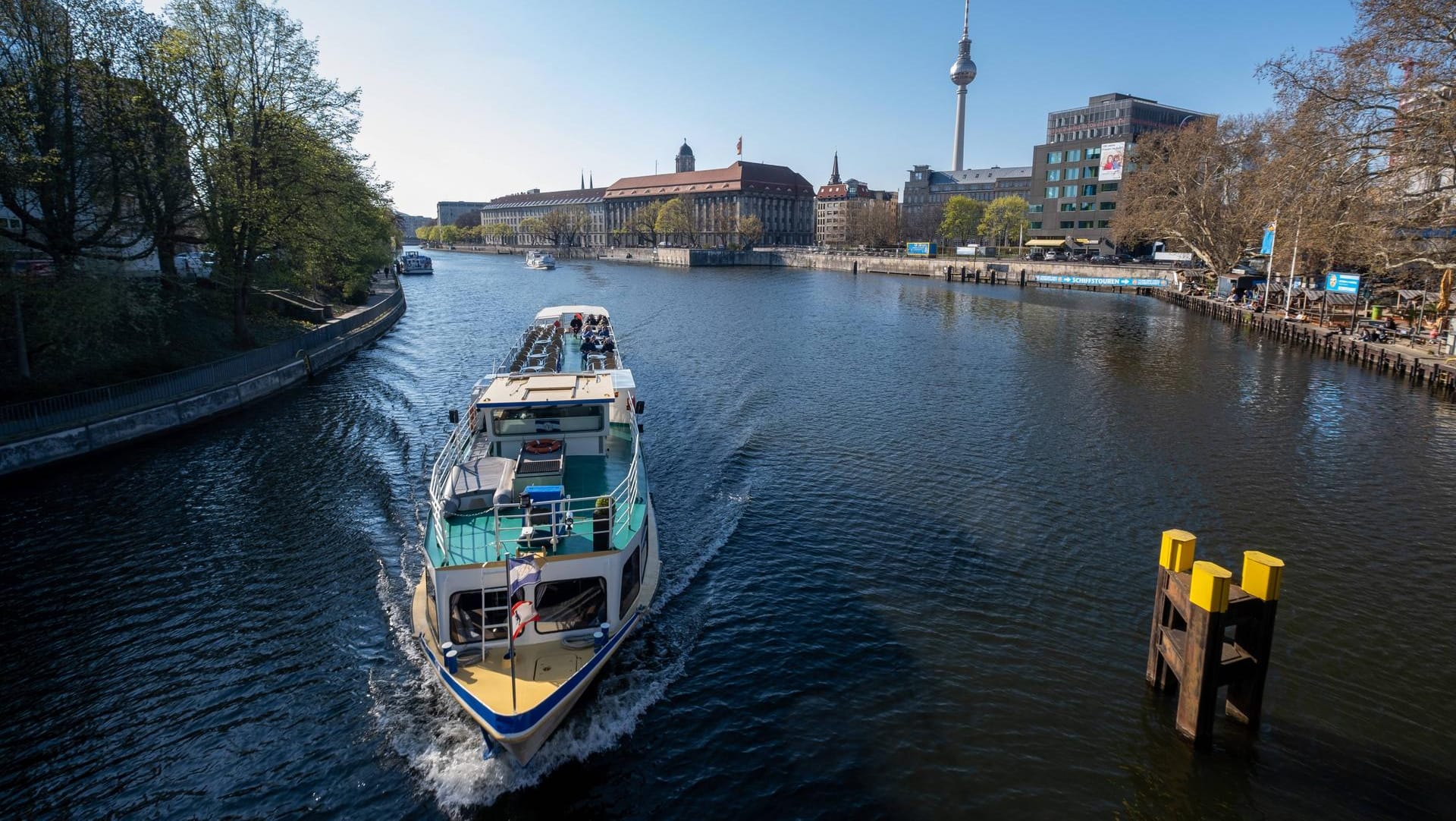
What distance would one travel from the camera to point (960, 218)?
608 ft

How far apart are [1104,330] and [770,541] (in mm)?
62349

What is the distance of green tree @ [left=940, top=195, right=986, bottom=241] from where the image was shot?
609 feet

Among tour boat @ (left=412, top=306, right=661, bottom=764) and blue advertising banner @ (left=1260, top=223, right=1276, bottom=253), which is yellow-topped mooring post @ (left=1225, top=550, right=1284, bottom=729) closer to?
tour boat @ (left=412, top=306, right=661, bottom=764)

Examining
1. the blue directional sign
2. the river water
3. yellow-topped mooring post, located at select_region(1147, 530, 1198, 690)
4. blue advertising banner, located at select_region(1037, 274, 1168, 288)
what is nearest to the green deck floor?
the river water

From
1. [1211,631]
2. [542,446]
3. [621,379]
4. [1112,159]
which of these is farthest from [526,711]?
[1112,159]

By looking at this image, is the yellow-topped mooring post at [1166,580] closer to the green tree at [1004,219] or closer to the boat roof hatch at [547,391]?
the boat roof hatch at [547,391]

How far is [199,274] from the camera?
57594mm

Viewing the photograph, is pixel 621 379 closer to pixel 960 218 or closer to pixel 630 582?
pixel 630 582

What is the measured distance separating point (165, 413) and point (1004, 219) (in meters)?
177

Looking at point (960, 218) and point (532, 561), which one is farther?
point (960, 218)

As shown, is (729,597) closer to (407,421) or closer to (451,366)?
(407,421)

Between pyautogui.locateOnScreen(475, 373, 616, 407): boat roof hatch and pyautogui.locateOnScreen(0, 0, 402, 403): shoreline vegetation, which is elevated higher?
pyautogui.locateOnScreen(0, 0, 402, 403): shoreline vegetation

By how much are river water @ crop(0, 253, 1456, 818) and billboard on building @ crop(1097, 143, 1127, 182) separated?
113243 mm

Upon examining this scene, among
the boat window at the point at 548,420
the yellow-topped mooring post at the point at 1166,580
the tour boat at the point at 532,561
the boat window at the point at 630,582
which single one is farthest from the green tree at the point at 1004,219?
the boat window at the point at 630,582
